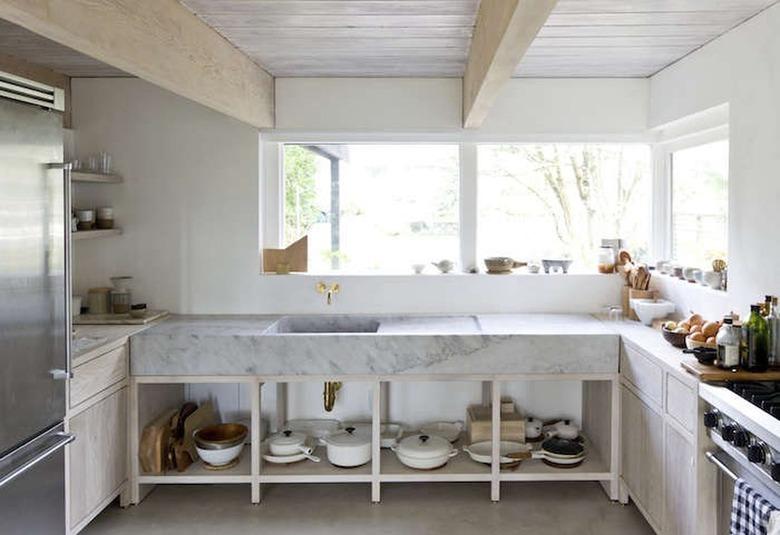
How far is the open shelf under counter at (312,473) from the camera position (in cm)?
353

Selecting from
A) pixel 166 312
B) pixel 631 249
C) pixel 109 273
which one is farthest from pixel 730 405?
pixel 109 273

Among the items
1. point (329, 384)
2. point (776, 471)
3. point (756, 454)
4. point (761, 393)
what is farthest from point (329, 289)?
point (776, 471)

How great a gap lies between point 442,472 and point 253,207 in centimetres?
186

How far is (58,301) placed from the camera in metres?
2.62

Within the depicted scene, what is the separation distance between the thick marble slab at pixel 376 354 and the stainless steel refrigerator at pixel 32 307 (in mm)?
804

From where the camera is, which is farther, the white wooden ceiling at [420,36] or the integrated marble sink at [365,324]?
the integrated marble sink at [365,324]

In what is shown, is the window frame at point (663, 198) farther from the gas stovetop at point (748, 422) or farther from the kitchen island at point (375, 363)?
the gas stovetop at point (748, 422)

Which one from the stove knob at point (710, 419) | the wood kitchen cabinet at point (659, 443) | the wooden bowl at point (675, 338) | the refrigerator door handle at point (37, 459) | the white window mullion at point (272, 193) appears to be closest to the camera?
the refrigerator door handle at point (37, 459)

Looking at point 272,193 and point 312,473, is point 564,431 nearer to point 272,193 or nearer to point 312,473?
point 312,473

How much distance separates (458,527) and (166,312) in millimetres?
2049

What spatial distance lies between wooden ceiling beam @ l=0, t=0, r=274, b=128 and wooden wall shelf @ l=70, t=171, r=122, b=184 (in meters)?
0.90

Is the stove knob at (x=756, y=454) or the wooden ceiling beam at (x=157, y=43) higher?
the wooden ceiling beam at (x=157, y=43)

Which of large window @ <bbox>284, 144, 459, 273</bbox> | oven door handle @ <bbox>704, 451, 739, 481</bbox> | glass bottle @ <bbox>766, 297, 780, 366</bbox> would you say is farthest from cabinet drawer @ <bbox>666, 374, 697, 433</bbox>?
large window @ <bbox>284, 144, 459, 273</bbox>

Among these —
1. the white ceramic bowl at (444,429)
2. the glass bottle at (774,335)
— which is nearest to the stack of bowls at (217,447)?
the white ceramic bowl at (444,429)
